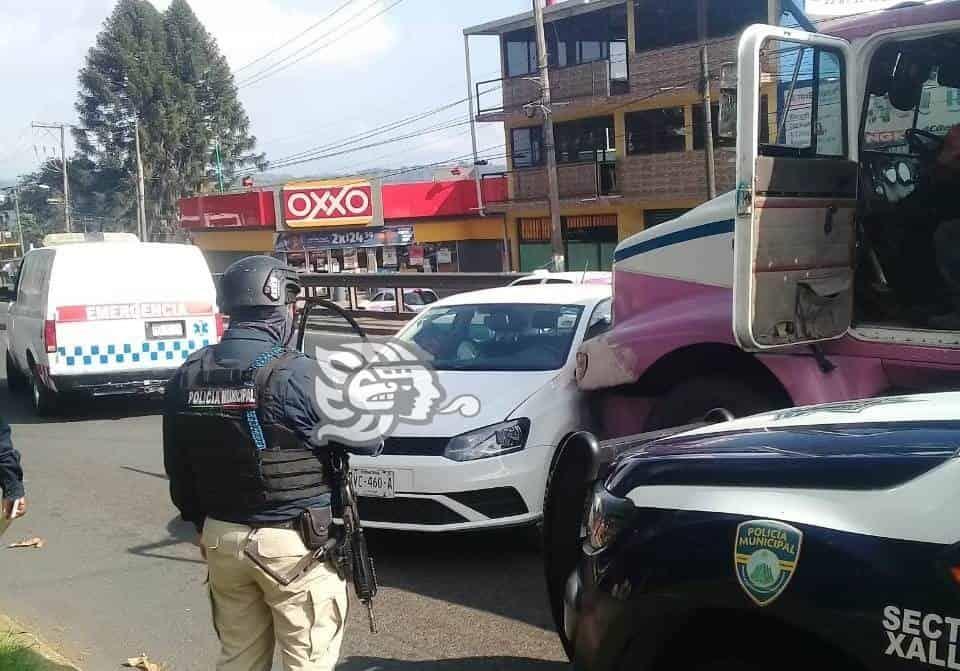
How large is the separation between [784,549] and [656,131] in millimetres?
28342

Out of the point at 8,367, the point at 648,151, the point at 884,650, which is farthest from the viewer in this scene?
the point at 648,151

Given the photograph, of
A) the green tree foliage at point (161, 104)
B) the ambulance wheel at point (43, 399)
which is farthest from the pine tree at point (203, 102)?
the ambulance wheel at point (43, 399)

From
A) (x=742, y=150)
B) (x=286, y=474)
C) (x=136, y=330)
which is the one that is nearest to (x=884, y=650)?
(x=286, y=474)

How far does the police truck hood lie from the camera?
2311mm

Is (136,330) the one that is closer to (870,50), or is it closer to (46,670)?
(46,670)

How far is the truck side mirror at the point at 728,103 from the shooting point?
504cm

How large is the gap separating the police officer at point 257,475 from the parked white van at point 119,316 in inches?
326

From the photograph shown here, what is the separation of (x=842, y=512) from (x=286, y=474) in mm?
1645

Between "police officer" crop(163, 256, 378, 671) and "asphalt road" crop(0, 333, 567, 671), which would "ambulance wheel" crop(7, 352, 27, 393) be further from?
"police officer" crop(163, 256, 378, 671)

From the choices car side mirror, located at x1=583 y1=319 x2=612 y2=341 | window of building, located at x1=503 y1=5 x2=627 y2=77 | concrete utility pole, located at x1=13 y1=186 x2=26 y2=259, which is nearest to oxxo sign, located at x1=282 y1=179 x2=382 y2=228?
window of building, located at x1=503 y1=5 x2=627 y2=77

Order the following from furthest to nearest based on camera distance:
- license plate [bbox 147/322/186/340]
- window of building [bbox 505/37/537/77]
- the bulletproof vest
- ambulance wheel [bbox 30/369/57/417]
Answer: window of building [bbox 505/37/537/77] → ambulance wheel [bbox 30/369/57/417] → license plate [bbox 147/322/186/340] → the bulletproof vest

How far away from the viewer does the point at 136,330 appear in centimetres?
1112

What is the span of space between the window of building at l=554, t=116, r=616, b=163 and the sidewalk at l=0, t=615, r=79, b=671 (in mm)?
27636
